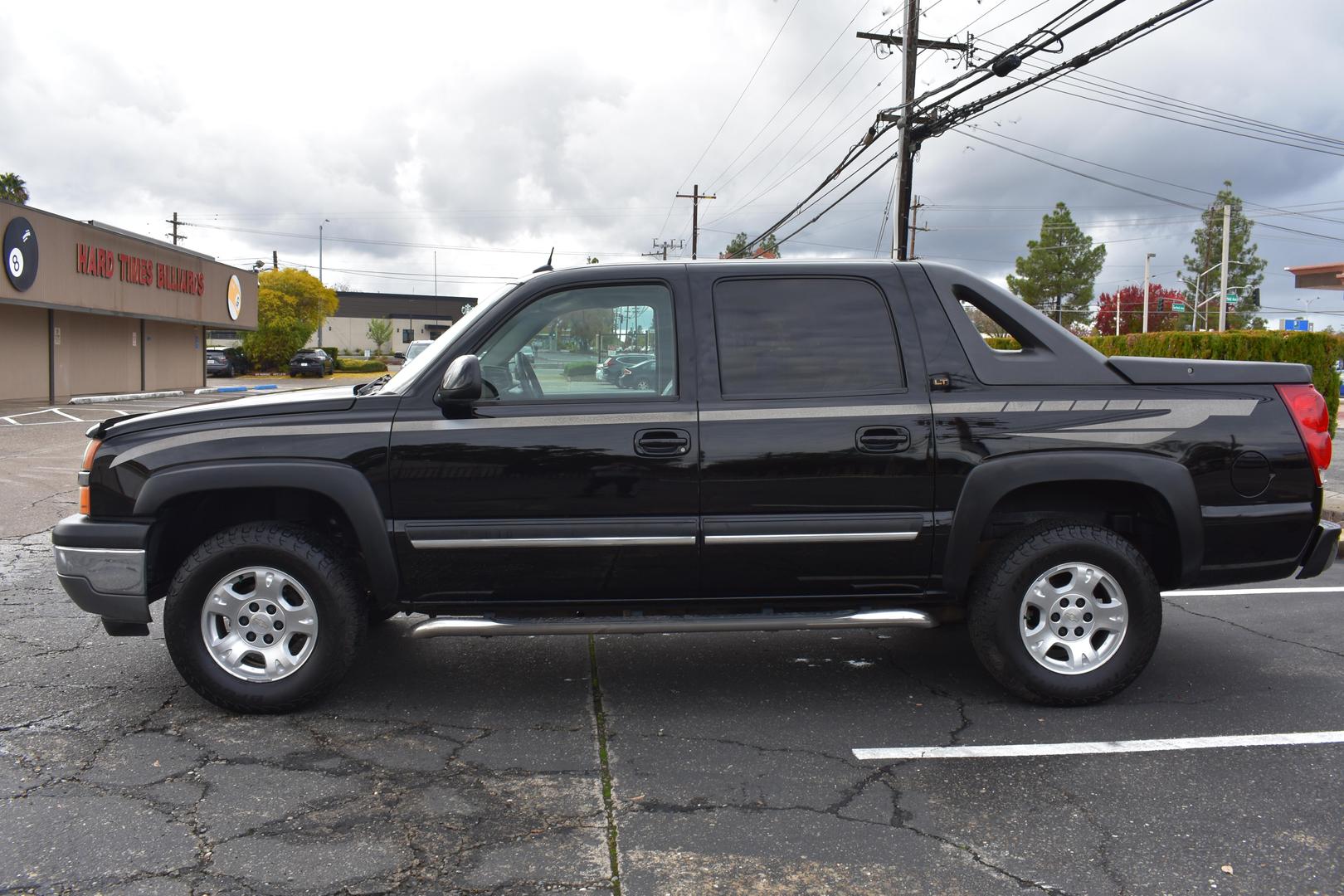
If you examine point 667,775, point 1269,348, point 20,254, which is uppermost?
point 20,254

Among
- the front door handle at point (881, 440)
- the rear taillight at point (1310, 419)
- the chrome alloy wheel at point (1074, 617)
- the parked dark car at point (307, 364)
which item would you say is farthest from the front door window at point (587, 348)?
the parked dark car at point (307, 364)

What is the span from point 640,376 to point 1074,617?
7.06 feet

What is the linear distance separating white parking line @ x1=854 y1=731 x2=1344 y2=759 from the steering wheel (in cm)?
198

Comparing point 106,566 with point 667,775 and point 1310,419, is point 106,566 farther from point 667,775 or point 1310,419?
point 1310,419

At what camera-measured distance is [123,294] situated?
27.4m

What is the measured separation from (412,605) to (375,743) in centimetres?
60

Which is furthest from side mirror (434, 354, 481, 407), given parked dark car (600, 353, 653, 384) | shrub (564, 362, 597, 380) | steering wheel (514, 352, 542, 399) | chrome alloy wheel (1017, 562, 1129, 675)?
chrome alloy wheel (1017, 562, 1129, 675)

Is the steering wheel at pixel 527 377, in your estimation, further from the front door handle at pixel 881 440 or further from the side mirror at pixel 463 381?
the front door handle at pixel 881 440

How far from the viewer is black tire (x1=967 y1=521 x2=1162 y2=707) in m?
4.18

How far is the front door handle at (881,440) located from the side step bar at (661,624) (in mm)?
695

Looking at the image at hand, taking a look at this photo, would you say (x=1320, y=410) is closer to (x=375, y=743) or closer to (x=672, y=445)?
(x=672, y=445)

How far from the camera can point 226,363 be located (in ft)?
154

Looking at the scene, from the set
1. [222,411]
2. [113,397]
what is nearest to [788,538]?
Result: [222,411]

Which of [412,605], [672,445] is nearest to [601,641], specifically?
[412,605]
